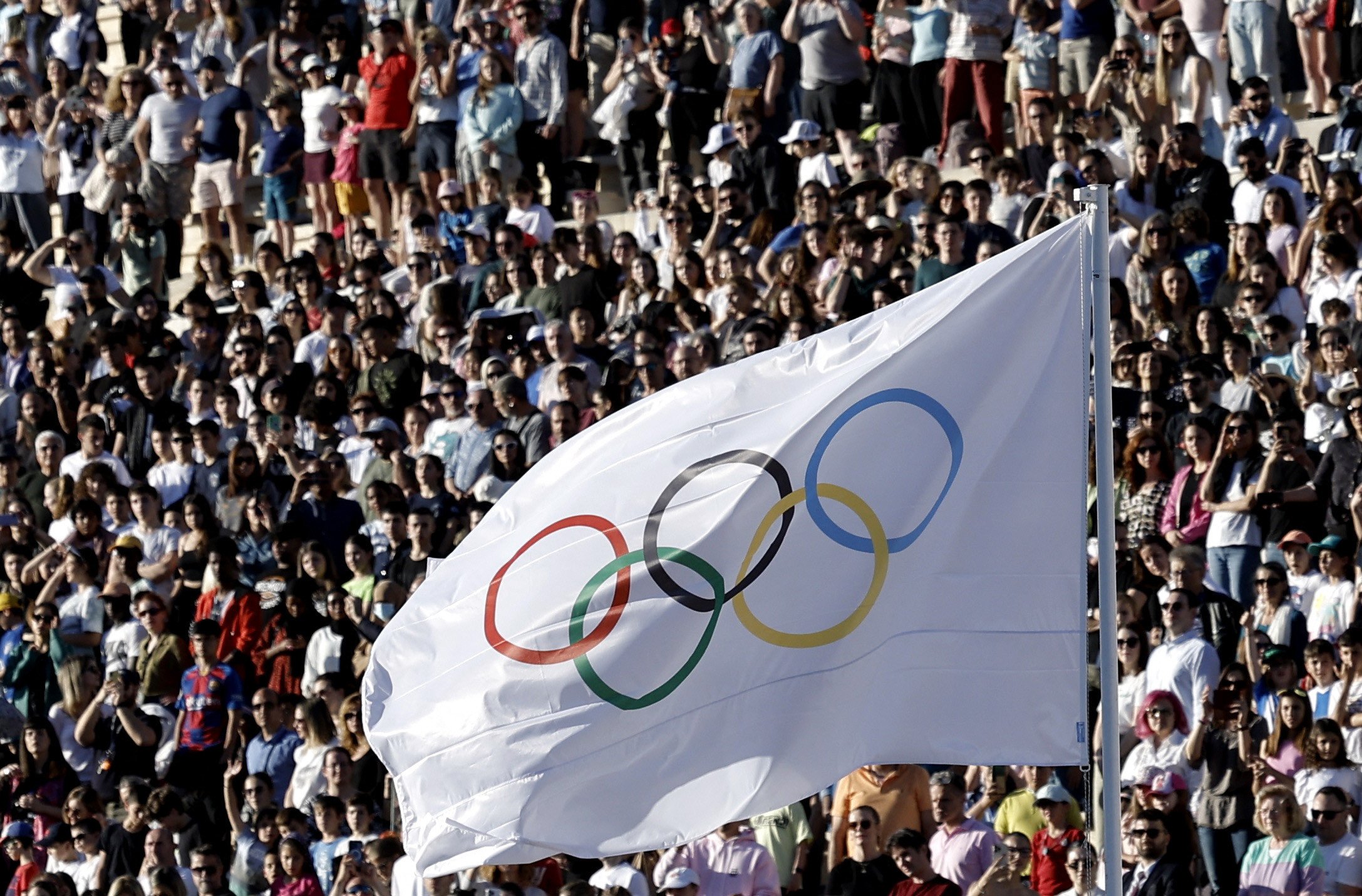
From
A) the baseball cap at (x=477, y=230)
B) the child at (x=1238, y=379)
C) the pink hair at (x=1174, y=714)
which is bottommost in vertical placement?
the pink hair at (x=1174, y=714)

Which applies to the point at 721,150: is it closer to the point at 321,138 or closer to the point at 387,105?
the point at 387,105

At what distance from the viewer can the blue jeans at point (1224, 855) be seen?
36.2 feet

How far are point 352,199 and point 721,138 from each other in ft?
12.3

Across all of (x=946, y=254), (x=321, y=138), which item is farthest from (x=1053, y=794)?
(x=321, y=138)

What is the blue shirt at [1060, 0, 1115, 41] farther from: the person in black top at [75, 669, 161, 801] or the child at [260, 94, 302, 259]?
the person in black top at [75, 669, 161, 801]

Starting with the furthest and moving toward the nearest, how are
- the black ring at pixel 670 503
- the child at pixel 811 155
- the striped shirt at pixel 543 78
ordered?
the striped shirt at pixel 543 78, the child at pixel 811 155, the black ring at pixel 670 503

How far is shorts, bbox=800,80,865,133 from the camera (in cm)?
1794

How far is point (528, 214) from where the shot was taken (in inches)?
709

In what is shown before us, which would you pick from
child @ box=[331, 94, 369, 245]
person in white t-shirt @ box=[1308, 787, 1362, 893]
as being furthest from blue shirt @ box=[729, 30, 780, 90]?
person in white t-shirt @ box=[1308, 787, 1362, 893]

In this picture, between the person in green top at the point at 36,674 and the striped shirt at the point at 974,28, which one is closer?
the person in green top at the point at 36,674

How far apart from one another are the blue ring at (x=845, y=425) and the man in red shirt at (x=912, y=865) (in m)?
4.44

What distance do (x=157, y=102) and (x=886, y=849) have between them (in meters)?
11.5

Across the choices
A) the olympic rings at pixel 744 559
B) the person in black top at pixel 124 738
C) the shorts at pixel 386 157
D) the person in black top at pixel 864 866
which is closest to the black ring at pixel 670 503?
the olympic rings at pixel 744 559

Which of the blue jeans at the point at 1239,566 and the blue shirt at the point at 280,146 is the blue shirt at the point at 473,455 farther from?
the blue shirt at the point at 280,146
